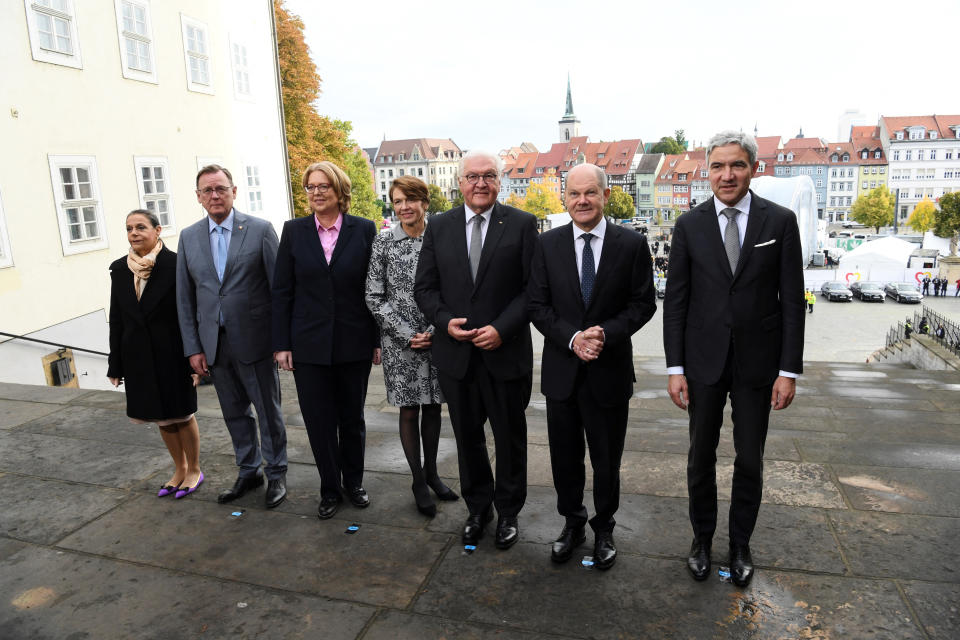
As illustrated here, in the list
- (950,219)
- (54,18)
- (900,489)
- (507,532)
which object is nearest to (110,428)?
(507,532)

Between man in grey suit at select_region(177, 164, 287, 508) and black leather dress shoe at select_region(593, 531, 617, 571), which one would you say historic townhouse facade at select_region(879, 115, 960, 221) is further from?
man in grey suit at select_region(177, 164, 287, 508)

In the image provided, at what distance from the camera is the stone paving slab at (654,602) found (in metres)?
2.64

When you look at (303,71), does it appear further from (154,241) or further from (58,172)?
(154,241)

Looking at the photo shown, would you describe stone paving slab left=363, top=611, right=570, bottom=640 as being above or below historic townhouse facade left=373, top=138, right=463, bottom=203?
below

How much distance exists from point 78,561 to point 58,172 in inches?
361

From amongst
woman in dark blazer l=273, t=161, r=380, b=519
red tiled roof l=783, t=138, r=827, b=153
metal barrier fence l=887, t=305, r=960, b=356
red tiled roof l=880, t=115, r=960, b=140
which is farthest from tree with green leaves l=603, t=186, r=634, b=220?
woman in dark blazer l=273, t=161, r=380, b=519

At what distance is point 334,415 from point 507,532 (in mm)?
1245

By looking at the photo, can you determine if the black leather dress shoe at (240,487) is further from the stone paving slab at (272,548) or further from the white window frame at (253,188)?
the white window frame at (253,188)

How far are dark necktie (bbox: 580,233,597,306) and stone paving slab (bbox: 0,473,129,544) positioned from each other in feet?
10.3

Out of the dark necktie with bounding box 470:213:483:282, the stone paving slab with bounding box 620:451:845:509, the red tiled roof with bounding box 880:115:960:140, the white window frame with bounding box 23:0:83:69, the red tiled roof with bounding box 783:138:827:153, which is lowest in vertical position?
the stone paving slab with bounding box 620:451:845:509

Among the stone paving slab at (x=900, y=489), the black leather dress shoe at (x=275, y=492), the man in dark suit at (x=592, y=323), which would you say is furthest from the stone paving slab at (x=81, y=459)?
A: the stone paving slab at (x=900, y=489)

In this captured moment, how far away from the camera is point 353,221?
3793 millimetres

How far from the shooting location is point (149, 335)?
13.1ft

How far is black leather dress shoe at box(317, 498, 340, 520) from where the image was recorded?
3.76 meters
